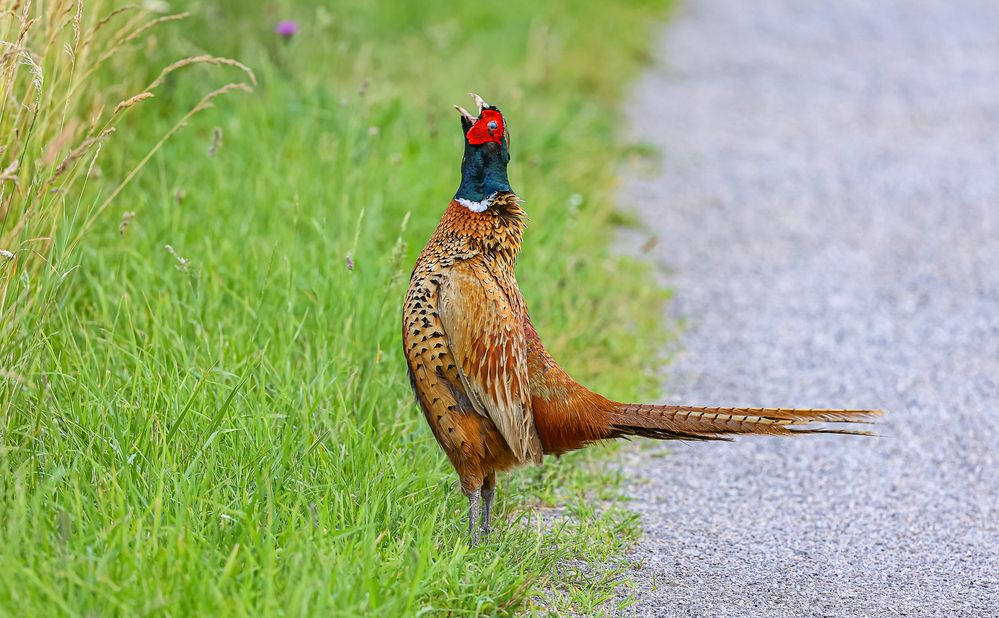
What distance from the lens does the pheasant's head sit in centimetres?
292

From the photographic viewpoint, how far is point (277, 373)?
128 inches

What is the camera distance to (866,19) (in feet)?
36.8

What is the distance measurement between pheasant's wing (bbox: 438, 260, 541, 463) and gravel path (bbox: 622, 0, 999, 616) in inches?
21.6

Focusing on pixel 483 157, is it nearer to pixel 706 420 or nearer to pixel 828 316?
pixel 706 420

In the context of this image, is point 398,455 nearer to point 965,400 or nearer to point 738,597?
point 738,597

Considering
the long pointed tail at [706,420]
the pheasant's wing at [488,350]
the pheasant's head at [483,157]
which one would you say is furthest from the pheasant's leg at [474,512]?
the pheasant's head at [483,157]

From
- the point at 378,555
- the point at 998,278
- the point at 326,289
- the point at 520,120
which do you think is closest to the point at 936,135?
the point at 998,278

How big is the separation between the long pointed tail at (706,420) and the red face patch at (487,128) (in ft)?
2.48

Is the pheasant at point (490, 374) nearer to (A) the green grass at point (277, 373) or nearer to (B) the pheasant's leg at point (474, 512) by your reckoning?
(B) the pheasant's leg at point (474, 512)

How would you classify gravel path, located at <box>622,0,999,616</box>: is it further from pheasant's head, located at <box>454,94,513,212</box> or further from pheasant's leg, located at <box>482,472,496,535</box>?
pheasant's head, located at <box>454,94,513,212</box>

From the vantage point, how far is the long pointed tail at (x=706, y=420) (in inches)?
109

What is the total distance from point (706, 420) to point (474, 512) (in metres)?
0.62

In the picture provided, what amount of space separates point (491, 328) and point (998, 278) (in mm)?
3526

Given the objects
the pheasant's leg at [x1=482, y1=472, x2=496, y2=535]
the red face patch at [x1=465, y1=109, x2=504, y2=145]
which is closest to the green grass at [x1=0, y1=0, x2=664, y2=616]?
the pheasant's leg at [x1=482, y1=472, x2=496, y2=535]
